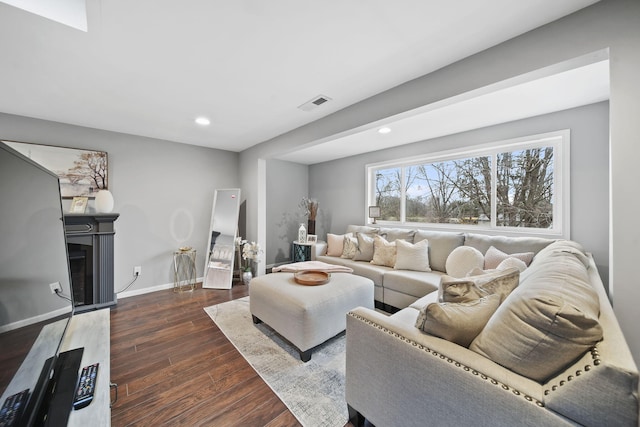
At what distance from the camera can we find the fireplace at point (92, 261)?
2904mm

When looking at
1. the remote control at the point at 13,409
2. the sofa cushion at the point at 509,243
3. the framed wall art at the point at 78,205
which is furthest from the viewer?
the framed wall art at the point at 78,205

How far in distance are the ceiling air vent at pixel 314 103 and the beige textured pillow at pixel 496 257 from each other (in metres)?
2.35

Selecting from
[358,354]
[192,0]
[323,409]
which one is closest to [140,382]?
[323,409]

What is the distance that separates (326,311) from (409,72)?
204 cm

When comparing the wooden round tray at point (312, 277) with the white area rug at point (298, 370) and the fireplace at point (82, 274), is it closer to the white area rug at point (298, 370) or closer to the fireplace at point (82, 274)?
the white area rug at point (298, 370)

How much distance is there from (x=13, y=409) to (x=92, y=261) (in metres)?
2.96

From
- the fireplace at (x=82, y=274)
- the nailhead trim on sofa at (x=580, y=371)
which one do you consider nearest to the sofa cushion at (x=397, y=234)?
the nailhead trim on sofa at (x=580, y=371)

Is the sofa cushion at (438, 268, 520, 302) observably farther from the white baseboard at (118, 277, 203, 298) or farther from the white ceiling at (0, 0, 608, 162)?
the white baseboard at (118, 277, 203, 298)

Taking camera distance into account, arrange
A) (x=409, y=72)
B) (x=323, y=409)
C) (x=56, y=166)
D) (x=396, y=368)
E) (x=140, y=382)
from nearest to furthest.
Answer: (x=396, y=368), (x=323, y=409), (x=140, y=382), (x=409, y=72), (x=56, y=166)

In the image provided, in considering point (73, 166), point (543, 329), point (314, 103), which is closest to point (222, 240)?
point (73, 166)

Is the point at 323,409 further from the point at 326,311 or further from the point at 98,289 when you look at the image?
the point at 98,289

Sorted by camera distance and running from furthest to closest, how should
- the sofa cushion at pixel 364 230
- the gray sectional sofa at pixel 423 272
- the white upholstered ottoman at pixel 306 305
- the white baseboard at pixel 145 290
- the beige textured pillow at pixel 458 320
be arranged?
1. the sofa cushion at pixel 364 230
2. the white baseboard at pixel 145 290
3. the gray sectional sofa at pixel 423 272
4. the white upholstered ottoman at pixel 306 305
5. the beige textured pillow at pixel 458 320

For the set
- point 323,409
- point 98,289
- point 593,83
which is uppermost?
point 593,83

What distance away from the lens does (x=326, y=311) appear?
6.77ft
